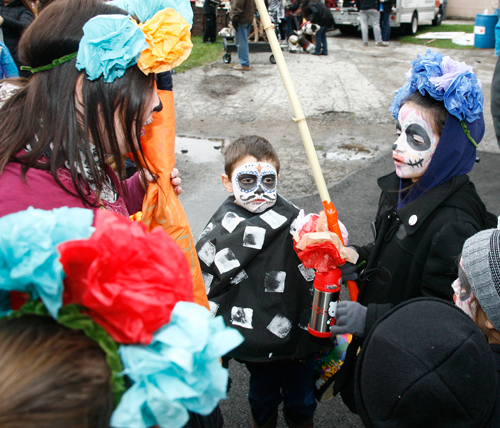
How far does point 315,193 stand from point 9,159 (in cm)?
406

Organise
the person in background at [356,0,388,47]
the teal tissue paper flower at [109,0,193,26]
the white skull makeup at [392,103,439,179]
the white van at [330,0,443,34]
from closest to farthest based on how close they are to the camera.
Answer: the teal tissue paper flower at [109,0,193,26] → the white skull makeup at [392,103,439,179] → the person in background at [356,0,388,47] → the white van at [330,0,443,34]

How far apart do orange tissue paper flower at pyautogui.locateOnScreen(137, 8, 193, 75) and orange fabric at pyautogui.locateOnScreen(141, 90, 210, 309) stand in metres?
0.33

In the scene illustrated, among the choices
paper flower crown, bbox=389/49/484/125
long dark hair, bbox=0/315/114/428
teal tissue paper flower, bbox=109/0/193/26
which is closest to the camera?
long dark hair, bbox=0/315/114/428

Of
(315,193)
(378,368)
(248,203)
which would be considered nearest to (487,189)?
(315,193)

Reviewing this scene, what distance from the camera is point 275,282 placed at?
2.22 meters

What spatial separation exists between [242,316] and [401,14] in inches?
613

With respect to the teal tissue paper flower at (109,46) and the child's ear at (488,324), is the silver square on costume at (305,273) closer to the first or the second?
the child's ear at (488,324)

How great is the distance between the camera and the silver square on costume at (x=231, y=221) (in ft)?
7.63

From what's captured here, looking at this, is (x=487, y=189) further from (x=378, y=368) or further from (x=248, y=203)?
(x=378, y=368)

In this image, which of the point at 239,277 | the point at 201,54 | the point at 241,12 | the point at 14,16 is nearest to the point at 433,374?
the point at 239,277

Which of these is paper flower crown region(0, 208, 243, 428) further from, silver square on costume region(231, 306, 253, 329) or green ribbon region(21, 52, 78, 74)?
silver square on costume region(231, 306, 253, 329)

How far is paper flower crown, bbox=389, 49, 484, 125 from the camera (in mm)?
1979

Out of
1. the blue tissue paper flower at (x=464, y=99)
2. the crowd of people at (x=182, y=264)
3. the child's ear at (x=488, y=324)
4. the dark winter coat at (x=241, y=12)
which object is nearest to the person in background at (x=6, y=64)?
the crowd of people at (x=182, y=264)

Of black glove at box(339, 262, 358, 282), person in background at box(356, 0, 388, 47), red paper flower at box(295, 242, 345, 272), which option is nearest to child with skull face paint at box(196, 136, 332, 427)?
black glove at box(339, 262, 358, 282)
